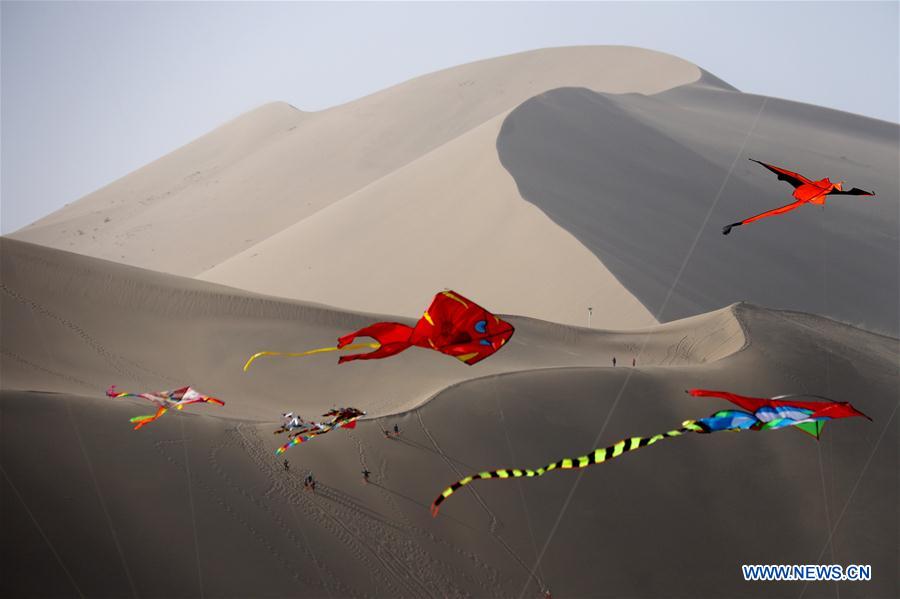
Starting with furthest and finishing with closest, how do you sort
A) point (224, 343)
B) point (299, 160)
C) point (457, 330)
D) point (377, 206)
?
point (299, 160) → point (377, 206) → point (224, 343) → point (457, 330)

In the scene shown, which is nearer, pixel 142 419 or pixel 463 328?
pixel 463 328

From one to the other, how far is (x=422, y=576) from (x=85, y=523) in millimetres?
6305

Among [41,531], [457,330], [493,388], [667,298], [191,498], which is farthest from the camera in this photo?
[667,298]

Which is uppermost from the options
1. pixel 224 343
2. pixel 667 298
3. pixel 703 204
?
pixel 224 343

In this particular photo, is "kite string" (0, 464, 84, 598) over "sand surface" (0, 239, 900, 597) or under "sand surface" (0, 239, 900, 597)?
over

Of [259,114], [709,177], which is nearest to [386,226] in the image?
[709,177]

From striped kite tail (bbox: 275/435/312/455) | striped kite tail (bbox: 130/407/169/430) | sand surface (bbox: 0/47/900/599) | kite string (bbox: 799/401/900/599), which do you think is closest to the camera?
sand surface (bbox: 0/47/900/599)

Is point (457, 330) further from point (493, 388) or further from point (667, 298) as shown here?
point (667, 298)

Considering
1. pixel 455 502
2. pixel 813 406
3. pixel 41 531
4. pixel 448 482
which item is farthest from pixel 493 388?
pixel 813 406

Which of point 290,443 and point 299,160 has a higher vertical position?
point 290,443

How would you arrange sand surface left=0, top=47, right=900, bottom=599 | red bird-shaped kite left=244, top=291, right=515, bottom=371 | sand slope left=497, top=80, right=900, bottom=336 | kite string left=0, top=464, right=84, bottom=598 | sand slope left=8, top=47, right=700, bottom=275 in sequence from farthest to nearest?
sand slope left=8, top=47, right=700, bottom=275, sand slope left=497, top=80, right=900, bottom=336, sand surface left=0, top=47, right=900, bottom=599, kite string left=0, top=464, right=84, bottom=598, red bird-shaped kite left=244, top=291, right=515, bottom=371

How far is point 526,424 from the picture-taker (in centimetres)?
2314

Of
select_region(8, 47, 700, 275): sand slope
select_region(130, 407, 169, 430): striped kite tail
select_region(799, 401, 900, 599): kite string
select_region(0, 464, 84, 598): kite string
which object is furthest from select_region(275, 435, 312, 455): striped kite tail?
select_region(8, 47, 700, 275): sand slope

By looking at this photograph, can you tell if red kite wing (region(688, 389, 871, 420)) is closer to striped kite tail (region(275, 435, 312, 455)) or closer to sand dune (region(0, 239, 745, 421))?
striped kite tail (region(275, 435, 312, 455))
